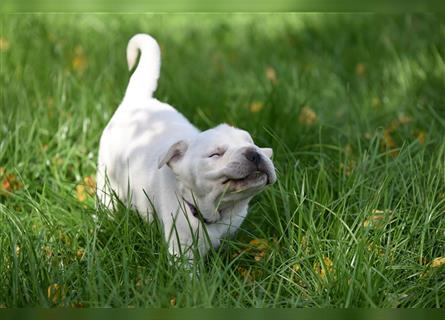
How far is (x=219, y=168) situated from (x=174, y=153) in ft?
0.90

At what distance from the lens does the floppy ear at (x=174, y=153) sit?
3.40m

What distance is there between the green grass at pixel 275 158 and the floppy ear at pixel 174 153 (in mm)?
300

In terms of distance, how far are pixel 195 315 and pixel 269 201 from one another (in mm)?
1226

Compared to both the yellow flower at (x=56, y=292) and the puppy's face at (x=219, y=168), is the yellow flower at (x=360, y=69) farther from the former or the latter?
the yellow flower at (x=56, y=292)

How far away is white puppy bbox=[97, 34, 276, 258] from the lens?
328 centimetres

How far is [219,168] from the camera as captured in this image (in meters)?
3.25

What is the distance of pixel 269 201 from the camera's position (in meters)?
4.03

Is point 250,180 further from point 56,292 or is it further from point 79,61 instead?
point 79,61

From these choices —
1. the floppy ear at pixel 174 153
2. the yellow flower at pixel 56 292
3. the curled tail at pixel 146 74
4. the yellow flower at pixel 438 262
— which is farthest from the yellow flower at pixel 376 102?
the yellow flower at pixel 56 292

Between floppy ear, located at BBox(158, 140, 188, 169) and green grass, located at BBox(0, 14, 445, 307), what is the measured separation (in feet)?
0.98

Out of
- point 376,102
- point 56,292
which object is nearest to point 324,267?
point 56,292

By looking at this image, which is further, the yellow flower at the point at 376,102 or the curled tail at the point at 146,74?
the yellow flower at the point at 376,102

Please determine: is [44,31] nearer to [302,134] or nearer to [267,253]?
[302,134]

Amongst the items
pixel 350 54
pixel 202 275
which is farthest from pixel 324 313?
pixel 350 54
